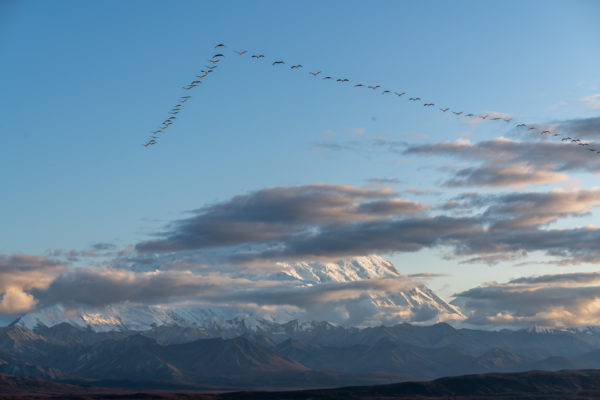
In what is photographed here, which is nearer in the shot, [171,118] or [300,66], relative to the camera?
[300,66]

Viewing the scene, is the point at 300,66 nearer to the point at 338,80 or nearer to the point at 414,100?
the point at 338,80

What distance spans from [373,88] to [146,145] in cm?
4543

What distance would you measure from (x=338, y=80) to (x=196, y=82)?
86.1ft

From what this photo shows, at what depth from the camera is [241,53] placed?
12000cm

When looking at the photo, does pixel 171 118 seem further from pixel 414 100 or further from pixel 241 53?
pixel 414 100

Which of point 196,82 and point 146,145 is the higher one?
point 196,82

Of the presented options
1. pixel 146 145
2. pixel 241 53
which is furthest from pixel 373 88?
pixel 146 145

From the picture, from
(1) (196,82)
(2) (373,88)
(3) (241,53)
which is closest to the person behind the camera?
(3) (241,53)

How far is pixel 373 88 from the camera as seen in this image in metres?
128

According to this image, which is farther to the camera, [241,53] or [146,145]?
[146,145]

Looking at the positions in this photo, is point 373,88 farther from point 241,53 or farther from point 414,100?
point 241,53

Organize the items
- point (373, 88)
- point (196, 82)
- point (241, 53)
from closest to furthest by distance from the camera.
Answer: point (241, 53) → point (373, 88) → point (196, 82)

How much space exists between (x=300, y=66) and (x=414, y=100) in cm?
2509

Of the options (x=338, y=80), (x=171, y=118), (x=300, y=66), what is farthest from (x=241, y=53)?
(x=171, y=118)
